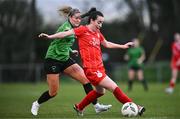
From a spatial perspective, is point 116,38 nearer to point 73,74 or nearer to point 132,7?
point 132,7

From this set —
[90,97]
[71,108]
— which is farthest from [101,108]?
[71,108]

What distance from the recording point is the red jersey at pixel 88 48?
10.5 m

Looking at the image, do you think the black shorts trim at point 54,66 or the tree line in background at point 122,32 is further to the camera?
the tree line in background at point 122,32

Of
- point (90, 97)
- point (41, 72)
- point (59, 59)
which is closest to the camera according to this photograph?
point (90, 97)

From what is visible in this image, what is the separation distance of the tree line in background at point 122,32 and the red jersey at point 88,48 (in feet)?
74.7

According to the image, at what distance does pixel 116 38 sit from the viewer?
3572cm

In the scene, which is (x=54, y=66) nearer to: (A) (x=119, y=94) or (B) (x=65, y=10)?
(B) (x=65, y=10)

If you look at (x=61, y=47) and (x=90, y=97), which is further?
(x=61, y=47)

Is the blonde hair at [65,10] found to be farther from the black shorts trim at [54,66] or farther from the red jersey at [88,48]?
the red jersey at [88,48]

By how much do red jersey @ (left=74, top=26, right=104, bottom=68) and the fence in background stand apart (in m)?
23.8

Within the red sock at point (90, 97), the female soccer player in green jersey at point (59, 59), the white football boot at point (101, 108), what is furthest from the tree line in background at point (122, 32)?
the red sock at point (90, 97)

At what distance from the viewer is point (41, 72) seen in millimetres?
35094

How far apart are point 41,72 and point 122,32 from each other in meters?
5.96

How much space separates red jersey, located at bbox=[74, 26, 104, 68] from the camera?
10.5 meters
